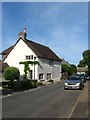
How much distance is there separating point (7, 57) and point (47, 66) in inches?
322

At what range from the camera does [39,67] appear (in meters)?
53.4

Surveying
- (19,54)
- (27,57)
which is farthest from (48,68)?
(19,54)

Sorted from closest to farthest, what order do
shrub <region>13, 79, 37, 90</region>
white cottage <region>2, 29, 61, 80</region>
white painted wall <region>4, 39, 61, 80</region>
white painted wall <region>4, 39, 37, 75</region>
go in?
shrub <region>13, 79, 37, 90</region>
white cottage <region>2, 29, 61, 80</region>
white painted wall <region>4, 39, 61, 80</region>
white painted wall <region>4, 39, 37, 75</region>

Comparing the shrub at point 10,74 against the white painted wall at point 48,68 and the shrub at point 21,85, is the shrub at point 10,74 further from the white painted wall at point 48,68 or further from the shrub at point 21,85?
the white painted wall at point 48,68

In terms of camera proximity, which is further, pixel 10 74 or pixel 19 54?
pixel 19 54

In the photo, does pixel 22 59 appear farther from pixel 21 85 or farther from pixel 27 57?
pixel 21 85

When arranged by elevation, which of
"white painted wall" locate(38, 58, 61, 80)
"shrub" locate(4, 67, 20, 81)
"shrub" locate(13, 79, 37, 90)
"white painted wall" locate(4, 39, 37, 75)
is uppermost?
"white painted wall" locate(4, 39, 37, 75)

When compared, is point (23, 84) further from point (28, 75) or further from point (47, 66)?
point (47, 66)

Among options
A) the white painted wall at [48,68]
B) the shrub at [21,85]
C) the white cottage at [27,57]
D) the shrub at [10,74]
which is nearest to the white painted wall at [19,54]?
the white cottage at [27,57]

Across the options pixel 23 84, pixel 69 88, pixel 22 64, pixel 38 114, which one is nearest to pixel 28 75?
pixel 22 64

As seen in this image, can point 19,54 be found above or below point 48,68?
above

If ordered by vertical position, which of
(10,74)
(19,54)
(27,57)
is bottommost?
(10,74)

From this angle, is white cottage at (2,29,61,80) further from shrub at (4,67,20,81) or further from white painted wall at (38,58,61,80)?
shrub at (4,67,20,81)

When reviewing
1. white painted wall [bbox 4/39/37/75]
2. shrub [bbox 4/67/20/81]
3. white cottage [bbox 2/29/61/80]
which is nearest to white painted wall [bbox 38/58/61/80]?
white cottage [bbox 2/29/61/80]
